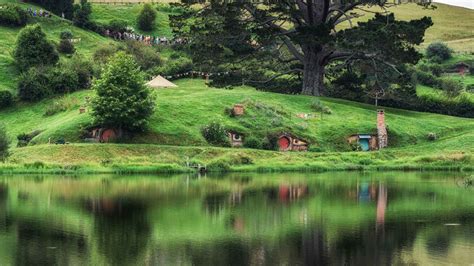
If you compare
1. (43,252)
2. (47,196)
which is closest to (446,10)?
(47,196)

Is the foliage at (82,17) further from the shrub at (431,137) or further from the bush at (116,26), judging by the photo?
the shrub at (431,137)

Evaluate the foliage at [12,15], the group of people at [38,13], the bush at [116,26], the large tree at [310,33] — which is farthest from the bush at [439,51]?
the foliage at [12,15]

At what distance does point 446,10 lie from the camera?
636ft

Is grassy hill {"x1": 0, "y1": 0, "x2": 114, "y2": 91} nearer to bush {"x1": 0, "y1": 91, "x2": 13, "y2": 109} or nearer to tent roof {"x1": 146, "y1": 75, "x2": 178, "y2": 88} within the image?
bush {"x1": 0, "y1": 91, "x2": 13, "y2": 109}

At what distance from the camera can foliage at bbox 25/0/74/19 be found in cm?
15688

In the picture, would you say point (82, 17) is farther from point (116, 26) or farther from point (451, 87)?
point (451, 87)

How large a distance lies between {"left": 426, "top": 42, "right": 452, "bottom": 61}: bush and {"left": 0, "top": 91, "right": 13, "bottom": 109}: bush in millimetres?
75325

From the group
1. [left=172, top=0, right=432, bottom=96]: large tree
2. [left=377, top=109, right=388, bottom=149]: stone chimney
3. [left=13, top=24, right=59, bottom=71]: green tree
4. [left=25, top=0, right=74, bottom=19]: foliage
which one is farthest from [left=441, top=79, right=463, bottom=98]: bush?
[left=25, top=0, right=74, bottom=19]: foliage

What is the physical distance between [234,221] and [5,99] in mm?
70647

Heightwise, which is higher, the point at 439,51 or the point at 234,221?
the point at 439,51

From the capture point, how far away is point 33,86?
4232 inches

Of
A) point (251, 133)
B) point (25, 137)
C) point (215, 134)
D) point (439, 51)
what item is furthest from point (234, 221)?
point (439, 51)

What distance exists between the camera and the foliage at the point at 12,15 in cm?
14150

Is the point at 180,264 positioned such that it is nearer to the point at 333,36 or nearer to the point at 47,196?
the point at 47,196
